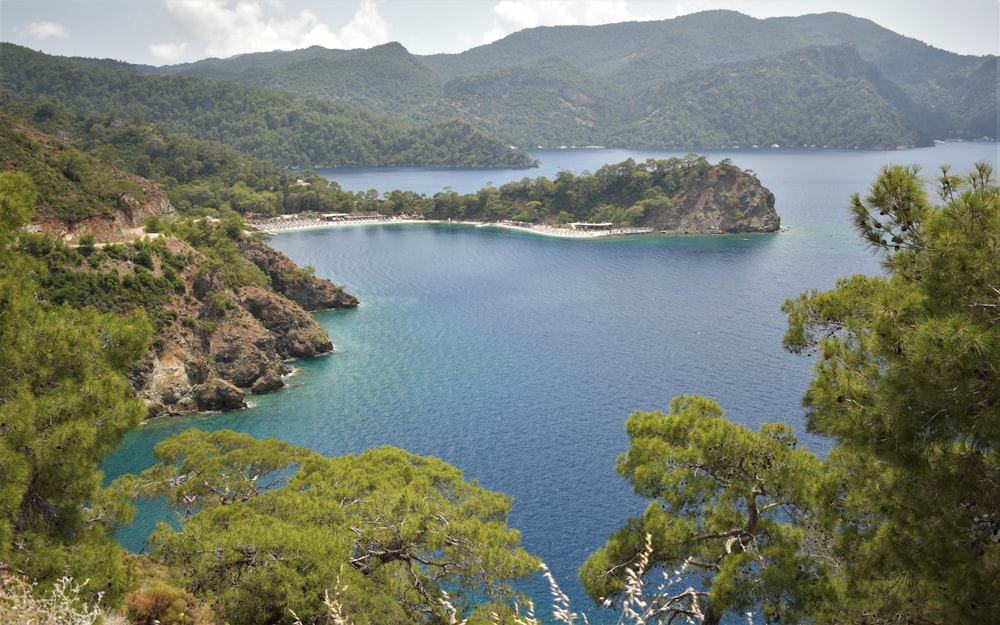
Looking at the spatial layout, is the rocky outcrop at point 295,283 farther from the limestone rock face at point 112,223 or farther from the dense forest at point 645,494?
the dense forest at point 645,494

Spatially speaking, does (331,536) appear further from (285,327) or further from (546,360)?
(285,327)

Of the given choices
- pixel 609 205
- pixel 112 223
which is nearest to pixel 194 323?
pixel 112 223

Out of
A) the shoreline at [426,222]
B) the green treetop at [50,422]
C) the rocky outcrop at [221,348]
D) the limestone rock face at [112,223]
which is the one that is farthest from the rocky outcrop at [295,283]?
the green treetop at [50,422]

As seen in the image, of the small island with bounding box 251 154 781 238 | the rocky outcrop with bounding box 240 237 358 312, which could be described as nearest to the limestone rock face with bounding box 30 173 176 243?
the rocky outcrop with bounding box 240 237 358 312

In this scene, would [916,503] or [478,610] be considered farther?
[478,610]

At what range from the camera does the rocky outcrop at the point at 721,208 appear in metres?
98.2

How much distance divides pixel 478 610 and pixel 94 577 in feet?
25.2

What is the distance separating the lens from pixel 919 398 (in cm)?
815

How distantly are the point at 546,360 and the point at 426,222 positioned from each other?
76.1m

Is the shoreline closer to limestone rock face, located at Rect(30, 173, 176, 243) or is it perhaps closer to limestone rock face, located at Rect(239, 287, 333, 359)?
limestone rock face, located at Rect(30, 173, 176, 243)

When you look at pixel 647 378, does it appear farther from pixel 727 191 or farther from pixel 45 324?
pixel 727 191

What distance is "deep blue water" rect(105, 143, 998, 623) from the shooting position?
1227 inches

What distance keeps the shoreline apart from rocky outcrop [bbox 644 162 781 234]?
157 inches

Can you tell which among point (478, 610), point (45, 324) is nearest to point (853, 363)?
point (478, 610)
